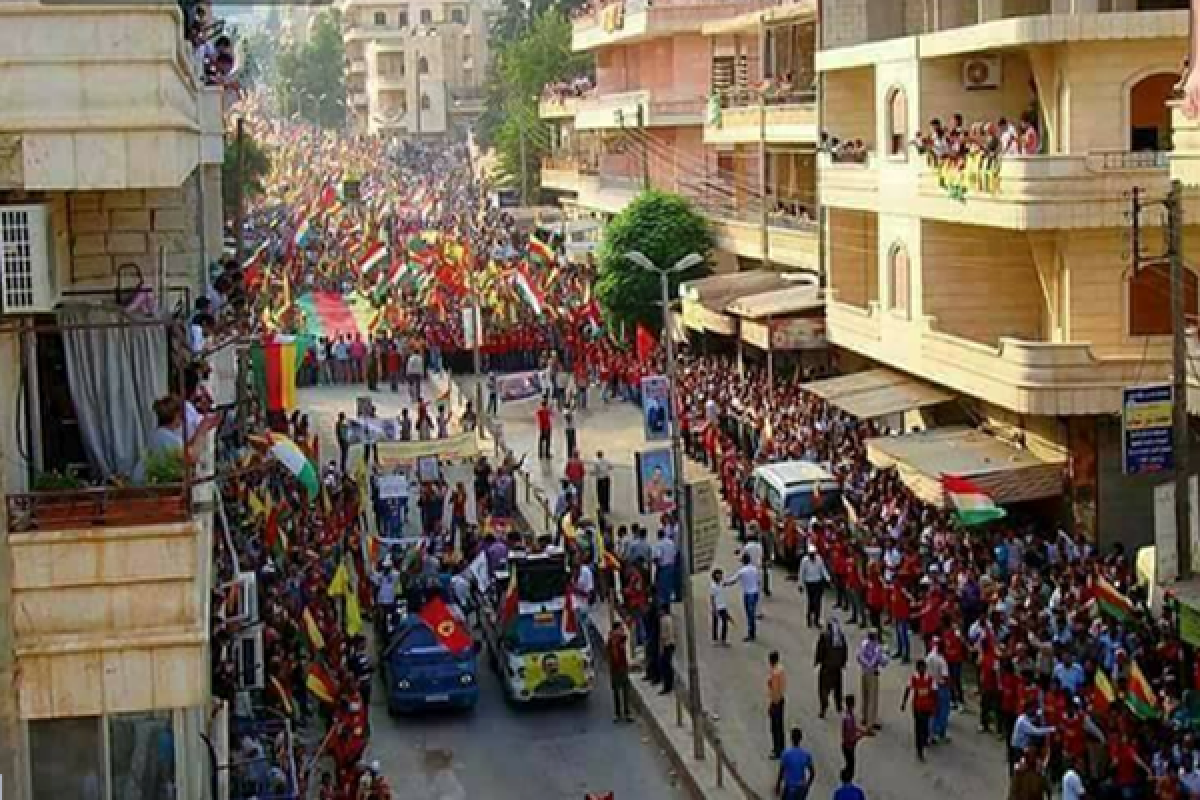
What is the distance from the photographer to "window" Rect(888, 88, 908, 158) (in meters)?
35.1

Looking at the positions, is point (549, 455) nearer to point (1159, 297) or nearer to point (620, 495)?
point (620, 495)

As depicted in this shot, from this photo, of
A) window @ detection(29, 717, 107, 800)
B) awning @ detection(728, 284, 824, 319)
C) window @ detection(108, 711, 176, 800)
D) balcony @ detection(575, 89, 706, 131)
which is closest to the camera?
window @ detection(29, 717, 107, 800)

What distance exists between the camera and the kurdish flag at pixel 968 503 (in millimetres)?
26266

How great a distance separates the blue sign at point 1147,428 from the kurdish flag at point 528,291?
27.1m

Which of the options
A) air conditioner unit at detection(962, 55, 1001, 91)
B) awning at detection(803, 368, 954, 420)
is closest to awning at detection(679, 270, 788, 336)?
awning at detection(803, 368, 954, 420)

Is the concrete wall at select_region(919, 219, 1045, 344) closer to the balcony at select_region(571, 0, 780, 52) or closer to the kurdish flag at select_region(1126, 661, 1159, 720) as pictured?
the kurdish flag at select_region(1126, 661, 1159, 720)

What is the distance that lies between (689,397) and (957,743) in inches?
774

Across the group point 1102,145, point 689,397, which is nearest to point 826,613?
point 1102,145

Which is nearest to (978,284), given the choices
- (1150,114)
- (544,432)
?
(1150,114)

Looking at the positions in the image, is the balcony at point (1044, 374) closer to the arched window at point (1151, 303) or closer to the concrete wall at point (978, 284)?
the arched window at point (1151, 303)

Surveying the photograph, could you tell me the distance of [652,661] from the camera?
25.3 metres

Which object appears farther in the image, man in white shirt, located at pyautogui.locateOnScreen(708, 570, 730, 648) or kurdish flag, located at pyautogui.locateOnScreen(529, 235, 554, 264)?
kurdish flag, located at pyautogui.locateOnScreen(529, 235, 554, 264)

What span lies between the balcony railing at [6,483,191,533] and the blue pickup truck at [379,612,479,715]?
12.3 metres

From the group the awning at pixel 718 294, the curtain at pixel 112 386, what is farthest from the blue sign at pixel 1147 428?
the awning at pixel 718 294
